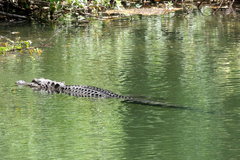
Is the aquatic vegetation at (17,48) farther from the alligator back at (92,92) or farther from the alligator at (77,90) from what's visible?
the alligator back at (92,92)

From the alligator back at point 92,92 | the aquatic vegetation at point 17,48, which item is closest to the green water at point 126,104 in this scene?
the alligator back at point 92,92

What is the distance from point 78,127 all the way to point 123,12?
44.4 ft

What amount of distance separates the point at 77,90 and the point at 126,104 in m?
1.01

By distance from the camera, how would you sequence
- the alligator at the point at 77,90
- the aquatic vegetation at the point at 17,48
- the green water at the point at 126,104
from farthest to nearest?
the aquatic vegetation at the point at 17,48 < the alligator at the point at 77,90 < the green water at the point at 126,104

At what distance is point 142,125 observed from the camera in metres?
8.02

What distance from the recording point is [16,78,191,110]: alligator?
30.7 feet

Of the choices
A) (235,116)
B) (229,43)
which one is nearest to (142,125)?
(235,116)

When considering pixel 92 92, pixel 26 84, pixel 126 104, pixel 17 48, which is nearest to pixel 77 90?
pixel 92 92

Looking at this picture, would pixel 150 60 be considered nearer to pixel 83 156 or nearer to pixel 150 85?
pixel 150 85

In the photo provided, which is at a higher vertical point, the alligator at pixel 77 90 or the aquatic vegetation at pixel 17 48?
the aquatic vegetation at pixel 17 48

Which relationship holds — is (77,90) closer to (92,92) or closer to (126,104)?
(92,92)

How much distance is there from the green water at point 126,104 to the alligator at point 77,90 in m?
0.12

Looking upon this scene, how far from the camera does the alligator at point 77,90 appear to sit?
9.36 m

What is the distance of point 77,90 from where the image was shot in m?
9.90
